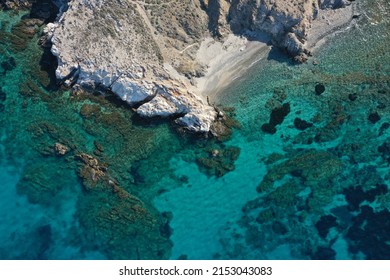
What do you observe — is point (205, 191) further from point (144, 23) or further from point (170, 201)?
point (144, 23)

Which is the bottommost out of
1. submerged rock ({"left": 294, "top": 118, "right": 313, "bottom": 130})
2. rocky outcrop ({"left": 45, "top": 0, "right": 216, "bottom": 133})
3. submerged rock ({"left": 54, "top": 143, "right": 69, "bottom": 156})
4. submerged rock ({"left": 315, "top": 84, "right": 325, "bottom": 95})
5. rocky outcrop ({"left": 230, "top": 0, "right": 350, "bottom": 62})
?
submerged rock ({"left": 54, "top": 143, "right": 69, "bottom": 156})

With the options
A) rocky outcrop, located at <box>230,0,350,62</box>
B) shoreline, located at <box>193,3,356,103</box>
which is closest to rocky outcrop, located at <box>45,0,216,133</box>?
shoreline, located at <box>193,3,356,103</box>

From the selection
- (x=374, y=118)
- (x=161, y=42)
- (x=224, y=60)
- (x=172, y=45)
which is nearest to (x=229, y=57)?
(x=224, y=60)

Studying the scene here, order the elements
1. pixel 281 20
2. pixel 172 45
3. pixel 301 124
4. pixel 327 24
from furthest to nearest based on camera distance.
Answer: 1. pixel 327 24
2. pixel 281 20
3. pixel 172 45
4. pixel 301 124

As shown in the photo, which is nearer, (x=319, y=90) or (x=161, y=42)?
(x=161, y=42)

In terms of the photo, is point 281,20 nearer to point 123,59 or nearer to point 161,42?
point 161,42

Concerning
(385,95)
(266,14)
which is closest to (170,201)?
(266,14)

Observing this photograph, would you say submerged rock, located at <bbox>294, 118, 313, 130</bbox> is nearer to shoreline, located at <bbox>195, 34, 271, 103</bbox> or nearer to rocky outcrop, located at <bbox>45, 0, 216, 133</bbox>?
shoreline, located at <bbox>195, 34, 271, 103</bbox>
